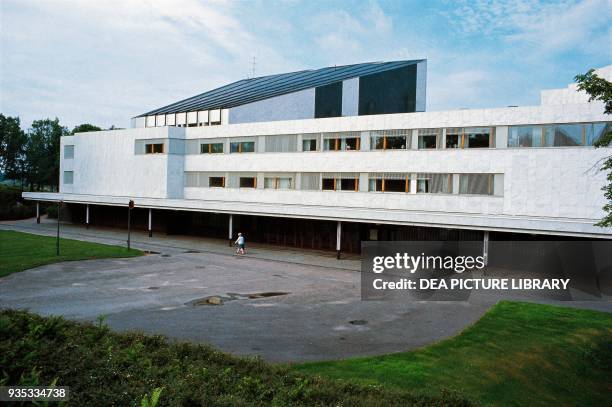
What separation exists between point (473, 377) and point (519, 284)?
14469 millimetres

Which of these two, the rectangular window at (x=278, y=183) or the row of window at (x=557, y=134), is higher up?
the row of window at (x=557, y=134)

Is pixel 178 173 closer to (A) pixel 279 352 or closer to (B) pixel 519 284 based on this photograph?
(B) pixel 519 284

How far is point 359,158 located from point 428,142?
4.88 meters

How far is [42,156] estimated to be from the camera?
78125 mm

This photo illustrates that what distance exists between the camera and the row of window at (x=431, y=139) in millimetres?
26125

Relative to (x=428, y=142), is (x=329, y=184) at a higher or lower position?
lower

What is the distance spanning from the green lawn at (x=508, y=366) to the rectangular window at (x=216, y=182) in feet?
91.3

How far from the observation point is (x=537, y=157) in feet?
88.6

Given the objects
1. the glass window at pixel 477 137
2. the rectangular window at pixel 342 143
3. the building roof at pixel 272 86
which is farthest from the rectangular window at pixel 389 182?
Result: the building roof at pixel 272 86

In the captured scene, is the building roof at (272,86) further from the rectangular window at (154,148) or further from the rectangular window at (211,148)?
the rectangular window at (154,148)

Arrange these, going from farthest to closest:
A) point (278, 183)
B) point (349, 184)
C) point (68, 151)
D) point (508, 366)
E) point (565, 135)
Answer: point (68, 151)
point (278, 183)
point (349, 184)
point (565, 135)
point (508, 366)

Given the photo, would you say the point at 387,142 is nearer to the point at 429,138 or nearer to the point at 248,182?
the point at 429,138

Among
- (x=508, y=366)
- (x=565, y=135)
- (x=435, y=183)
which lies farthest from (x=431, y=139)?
(x=508, y=366)

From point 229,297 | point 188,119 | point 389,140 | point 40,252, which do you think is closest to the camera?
point 229,297
